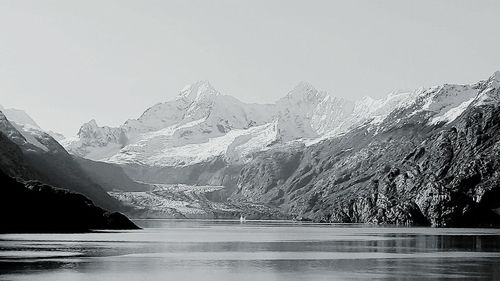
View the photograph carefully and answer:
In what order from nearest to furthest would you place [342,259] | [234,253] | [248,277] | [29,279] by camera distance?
[29,279]
[248,277]
[342,259]
[234,253]

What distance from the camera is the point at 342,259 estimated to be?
12050 cm

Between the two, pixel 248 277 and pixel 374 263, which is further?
pixel 374 263

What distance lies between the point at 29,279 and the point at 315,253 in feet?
209

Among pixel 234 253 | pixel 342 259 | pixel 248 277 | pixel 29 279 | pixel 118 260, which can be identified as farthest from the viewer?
pixel 234 253

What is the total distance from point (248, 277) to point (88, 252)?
42743 millimetres

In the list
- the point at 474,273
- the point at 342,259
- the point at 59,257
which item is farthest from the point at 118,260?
the point at 474,273

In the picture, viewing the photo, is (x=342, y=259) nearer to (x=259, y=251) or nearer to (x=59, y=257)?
(x=259, y=251)

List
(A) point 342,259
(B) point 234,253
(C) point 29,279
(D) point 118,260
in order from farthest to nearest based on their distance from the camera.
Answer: (B) point 234,253, (A) point 342,259, (D) point 118,260, (C) point 29,279

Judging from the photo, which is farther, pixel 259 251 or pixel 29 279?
pixel 259 251

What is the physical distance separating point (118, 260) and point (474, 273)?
50168 mm

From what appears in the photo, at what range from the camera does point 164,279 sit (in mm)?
87375

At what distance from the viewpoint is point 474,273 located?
96125 millimetres

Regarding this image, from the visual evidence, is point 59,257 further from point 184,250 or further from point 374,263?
point 374,263

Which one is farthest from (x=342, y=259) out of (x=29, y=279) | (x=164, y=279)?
(x=29, y=279)
